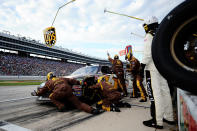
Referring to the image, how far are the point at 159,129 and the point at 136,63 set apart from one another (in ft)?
10.2

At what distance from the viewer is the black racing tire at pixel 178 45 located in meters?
1.07

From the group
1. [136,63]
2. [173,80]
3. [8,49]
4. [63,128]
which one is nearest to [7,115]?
[63,128]

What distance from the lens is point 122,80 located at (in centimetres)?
518

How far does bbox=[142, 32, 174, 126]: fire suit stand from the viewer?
200 cm

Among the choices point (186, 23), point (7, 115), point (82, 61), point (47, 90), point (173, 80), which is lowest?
point (7, 115)

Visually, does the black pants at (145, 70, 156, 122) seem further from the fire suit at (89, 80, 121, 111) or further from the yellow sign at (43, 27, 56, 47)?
the yellow sign at (43, 27, 56, 47)

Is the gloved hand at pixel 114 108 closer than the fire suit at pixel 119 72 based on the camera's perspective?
Yes

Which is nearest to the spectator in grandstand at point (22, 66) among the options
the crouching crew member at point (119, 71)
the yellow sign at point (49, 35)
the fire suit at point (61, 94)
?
the yellow sign at point (49, 35)

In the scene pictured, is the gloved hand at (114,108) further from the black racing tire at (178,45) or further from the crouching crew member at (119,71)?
the crouching crew member at (119,71)

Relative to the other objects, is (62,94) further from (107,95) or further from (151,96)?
(151,96)

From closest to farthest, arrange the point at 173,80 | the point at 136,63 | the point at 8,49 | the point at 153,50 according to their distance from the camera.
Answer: the point at 173,80
the point at 153,50
the point at 136,63
the point at 8,49

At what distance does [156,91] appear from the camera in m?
2.04

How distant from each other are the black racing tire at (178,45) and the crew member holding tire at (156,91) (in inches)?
32.7

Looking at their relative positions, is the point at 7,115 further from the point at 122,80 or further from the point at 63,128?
the point at 122,80
